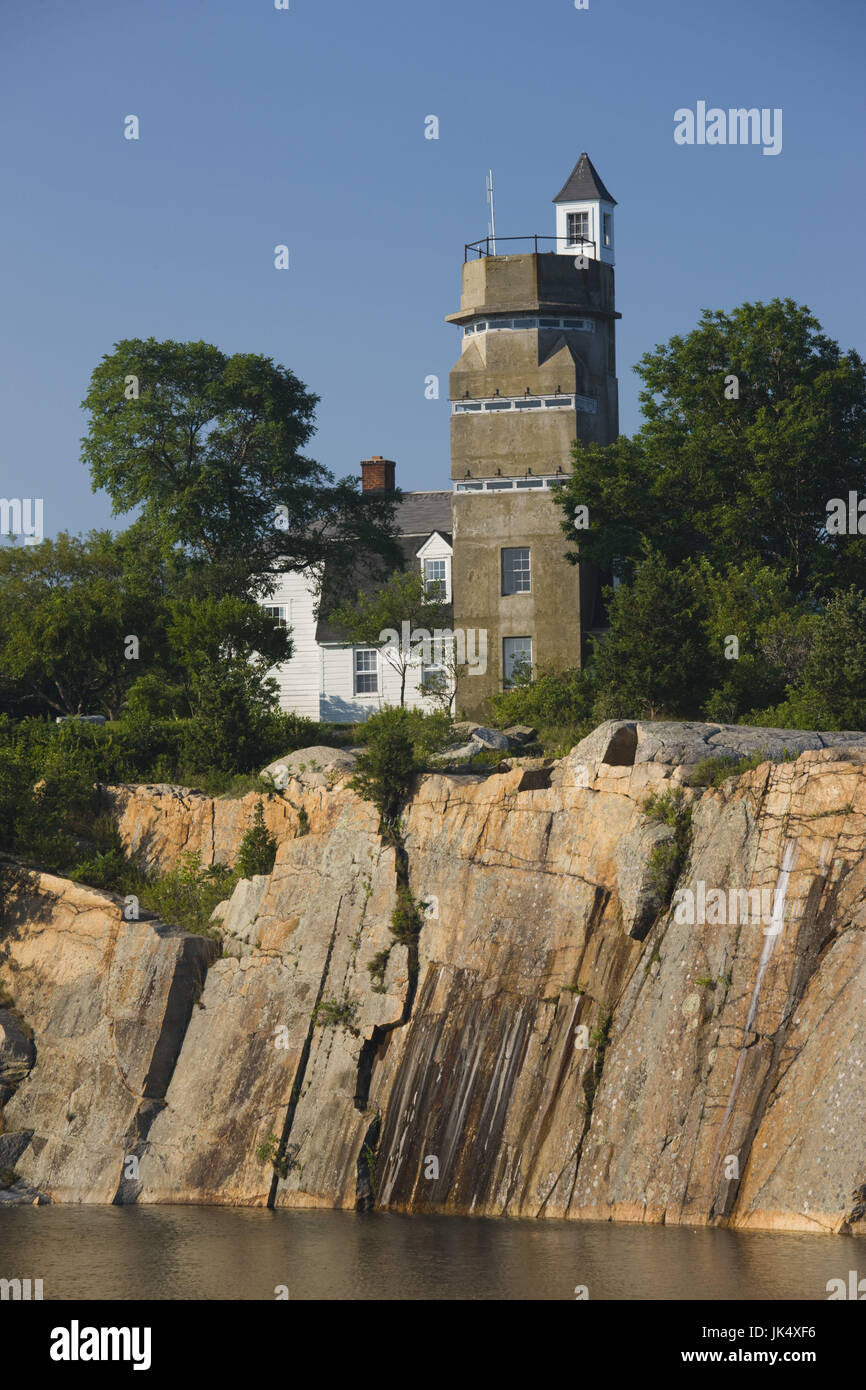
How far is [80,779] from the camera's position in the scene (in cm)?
4519

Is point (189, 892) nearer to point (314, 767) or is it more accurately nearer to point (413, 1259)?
point (314, 767)

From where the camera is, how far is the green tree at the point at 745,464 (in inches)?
2068

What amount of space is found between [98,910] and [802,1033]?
1793cm

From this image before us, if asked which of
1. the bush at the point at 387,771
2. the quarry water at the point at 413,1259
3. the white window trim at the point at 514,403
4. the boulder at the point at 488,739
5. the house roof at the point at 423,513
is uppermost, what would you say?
the white window trim at the point at 514,403

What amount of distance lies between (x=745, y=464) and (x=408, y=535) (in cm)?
1994

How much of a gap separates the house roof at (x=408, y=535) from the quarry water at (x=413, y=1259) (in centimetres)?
3454


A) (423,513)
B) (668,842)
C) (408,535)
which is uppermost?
(423,513)

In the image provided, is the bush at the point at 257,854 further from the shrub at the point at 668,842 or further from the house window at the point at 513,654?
the house window at the point at 513,654

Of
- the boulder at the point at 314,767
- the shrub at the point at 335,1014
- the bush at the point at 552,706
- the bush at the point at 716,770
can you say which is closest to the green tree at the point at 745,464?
the bush at the point at 552,706

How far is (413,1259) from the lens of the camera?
2752 cm

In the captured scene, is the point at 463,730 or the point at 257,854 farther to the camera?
the point at 463,730

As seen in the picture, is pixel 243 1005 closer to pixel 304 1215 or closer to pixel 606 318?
pixel 304 1215

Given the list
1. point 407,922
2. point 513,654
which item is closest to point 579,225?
point 513,654
